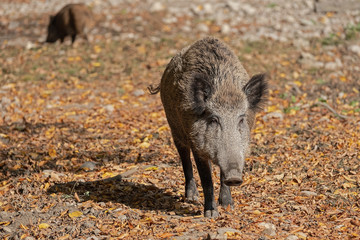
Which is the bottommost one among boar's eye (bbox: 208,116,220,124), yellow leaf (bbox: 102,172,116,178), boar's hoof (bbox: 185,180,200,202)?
yellow leaf (bbox: 102,172,116,178)

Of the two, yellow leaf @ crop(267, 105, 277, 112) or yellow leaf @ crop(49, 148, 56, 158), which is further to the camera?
yellow leaf @ crop(267, 105, 277, 112)

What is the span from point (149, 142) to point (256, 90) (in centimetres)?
317

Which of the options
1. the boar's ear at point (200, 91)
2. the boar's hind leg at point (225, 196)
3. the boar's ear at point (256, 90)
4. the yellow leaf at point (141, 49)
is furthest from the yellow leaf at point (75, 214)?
the yellow leaf at point (141, 49)

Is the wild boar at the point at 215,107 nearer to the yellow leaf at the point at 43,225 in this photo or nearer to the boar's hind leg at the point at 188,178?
the boar's hind leg at the point at 188,178

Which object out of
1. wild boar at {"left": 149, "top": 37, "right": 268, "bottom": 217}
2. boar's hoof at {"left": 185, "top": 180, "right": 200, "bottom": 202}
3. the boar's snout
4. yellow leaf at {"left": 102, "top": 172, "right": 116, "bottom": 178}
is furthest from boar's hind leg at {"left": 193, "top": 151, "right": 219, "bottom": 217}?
yellow leaf at {"left": 102, "top": 172, "right": 116, "bottom": 178}

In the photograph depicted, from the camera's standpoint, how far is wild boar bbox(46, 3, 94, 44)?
15617mm

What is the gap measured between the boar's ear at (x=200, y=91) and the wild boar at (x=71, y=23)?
429 inches

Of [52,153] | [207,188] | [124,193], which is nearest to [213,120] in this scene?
[207,188]

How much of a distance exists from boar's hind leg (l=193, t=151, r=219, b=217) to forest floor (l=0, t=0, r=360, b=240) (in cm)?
10

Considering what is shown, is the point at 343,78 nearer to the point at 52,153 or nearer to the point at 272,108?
the point at 272,108

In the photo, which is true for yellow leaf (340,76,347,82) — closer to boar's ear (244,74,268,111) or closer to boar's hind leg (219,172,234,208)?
boar's ear (244,74,268,111)

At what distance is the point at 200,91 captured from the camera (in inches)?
204

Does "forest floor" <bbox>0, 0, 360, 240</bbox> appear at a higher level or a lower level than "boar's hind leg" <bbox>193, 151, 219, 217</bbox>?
lower

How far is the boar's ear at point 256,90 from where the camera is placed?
17.4 ft
